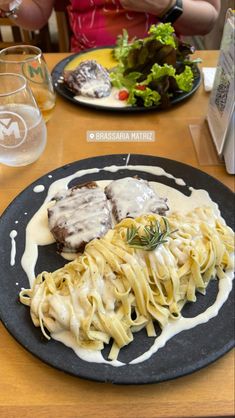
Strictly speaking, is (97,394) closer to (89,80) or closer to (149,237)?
(149,237)

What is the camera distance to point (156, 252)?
29.9 inches

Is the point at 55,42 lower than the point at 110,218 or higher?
lower

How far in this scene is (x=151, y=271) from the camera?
75 cm

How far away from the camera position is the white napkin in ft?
4.52

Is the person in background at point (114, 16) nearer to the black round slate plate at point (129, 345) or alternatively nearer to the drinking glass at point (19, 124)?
the drinking glass at point (19, 124)

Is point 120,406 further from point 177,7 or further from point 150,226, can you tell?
point 177,7

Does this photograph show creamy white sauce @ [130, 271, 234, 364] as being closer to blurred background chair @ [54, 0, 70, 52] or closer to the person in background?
the person in background

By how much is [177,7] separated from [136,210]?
101 cm

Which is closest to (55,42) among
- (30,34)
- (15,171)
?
(30,34)

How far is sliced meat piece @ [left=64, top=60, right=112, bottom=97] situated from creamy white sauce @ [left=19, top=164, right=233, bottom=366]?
367 mm

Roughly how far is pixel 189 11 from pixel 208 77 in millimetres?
357

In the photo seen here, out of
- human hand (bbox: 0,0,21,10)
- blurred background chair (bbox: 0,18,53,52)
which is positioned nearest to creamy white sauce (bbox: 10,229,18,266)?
human hand (bbox: 0,0,21,10)

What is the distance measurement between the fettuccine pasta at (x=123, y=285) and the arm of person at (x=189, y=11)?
1.01m

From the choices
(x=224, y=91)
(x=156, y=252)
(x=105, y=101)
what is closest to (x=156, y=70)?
(x=105, y=101)
